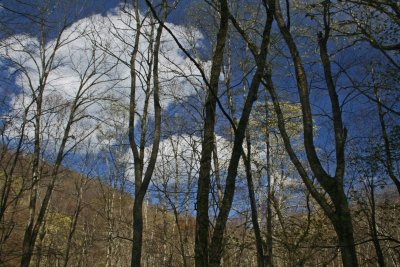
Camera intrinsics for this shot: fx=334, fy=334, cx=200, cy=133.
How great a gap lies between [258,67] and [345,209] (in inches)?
78.9

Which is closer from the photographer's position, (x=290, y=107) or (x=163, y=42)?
(x=163, y=42)

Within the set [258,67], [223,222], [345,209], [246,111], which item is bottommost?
[223,222]

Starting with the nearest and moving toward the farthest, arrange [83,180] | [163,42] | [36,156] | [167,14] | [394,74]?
[394,74]
[167,14]
[163,42]
[36,156]
[83,180]

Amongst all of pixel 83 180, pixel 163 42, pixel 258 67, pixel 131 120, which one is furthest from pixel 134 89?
pixel 83 180

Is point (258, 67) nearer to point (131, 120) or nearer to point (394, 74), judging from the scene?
point (131, 120)

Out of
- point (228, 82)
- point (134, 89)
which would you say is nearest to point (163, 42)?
point (134, 89)

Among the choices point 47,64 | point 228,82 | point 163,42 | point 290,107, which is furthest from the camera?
point 290,107

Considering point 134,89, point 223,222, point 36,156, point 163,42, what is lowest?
point 223,222

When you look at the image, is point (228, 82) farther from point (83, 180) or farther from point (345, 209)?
point (83, 180)

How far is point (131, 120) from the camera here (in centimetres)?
777

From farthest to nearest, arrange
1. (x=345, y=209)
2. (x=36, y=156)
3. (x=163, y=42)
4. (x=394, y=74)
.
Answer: (x=36, y=156) < (x=163, y=42) < (x=394, y=74) < (x=345, y=209)

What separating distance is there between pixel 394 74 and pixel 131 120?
6.00m

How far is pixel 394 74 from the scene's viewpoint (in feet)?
24.3

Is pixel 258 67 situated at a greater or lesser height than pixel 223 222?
greater
